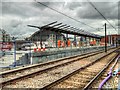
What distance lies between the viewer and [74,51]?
33.2 metres

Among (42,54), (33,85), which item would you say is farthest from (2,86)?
(42,54)

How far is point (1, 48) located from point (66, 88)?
9.32 metres

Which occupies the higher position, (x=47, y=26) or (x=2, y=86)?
(x=47, y=26)

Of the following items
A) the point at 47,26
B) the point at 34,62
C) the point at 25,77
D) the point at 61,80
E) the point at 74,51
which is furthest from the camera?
the point at 74,51

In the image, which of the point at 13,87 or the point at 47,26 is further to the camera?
the point at 47,26

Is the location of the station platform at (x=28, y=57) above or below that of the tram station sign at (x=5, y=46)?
below

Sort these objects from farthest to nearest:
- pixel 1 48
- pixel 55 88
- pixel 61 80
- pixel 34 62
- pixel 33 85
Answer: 1. pixel 34 62
2. pixel 1 48
3. pixel 61 80
4. pixel 33 85
5. pixel 55 88

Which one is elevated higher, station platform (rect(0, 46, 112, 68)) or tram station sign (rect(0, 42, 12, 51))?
tram station sign (rect(0, 42, 12, 51))

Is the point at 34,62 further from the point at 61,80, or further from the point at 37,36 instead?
the point at 61,80

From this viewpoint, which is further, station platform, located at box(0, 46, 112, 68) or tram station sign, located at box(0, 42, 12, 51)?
Result: station platform, located at box(0, 46, 112, 68)

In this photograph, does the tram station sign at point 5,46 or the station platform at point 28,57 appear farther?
the station platform at point 28,57

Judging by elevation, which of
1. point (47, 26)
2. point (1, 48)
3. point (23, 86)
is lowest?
point (23, 86)

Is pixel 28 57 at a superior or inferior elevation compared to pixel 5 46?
inferior

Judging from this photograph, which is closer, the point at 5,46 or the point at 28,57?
the point at 5,46
